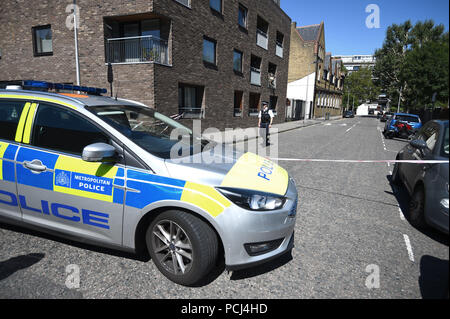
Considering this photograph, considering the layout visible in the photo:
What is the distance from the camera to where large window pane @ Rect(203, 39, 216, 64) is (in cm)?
1591

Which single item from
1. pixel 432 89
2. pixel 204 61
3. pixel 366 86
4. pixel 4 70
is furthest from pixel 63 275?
pixel 366 86

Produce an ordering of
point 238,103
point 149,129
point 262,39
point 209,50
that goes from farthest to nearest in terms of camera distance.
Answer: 1. point 262,39
2. point 238,103
3. point 209,50
4. point 149,129

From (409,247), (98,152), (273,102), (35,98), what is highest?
(273,102)

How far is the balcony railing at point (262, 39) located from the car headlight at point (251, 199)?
21.8m

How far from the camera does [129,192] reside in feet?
8.23

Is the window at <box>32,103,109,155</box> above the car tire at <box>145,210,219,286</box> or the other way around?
above

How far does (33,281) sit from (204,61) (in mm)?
14686

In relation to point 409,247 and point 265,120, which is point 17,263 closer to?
point 409,247

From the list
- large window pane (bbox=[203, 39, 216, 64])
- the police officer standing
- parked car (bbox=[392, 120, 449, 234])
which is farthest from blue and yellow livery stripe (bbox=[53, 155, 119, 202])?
large window pane (bbox=[203, 39, 216, 64])

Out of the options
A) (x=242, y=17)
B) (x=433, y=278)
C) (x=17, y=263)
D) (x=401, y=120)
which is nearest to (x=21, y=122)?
(x=17, y=263)

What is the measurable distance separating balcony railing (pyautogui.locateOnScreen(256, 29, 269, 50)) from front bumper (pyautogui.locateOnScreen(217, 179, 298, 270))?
860 inches

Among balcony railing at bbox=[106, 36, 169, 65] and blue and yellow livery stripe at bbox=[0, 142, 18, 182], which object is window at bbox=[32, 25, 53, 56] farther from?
blue and yellow livery stripe at bbox=[0, 142, 18, 182]

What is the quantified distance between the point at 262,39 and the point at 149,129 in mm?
21769

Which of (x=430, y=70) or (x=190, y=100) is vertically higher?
(x=190, y=100)
